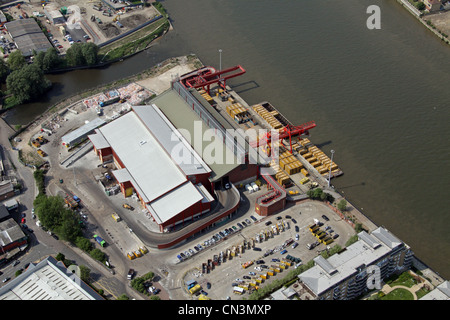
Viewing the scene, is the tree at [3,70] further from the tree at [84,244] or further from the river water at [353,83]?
the tree at [84,244]

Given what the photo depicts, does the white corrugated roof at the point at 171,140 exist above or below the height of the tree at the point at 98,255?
above

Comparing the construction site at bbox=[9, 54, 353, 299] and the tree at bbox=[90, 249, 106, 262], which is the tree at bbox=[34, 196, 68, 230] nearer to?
the construction site at bbox=[9, 54, 353, 299]

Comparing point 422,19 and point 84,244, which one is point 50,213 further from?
point 422,19

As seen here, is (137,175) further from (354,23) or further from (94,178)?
(354,23)

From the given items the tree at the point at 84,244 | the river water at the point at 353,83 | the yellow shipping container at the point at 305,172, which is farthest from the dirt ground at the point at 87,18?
the yellow shipping container at the point at 305,172

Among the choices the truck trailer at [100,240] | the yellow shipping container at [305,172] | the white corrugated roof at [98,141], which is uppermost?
the yellow shipping container at [305,172]

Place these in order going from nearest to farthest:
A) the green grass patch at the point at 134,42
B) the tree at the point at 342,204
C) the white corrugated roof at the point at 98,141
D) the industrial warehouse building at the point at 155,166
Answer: the industrial warehouse building at the point at 155,166 < the tree at the point at 342,204 < the white corrugated roof at the point at 98,141 < the green grass patch at the point at 134,42

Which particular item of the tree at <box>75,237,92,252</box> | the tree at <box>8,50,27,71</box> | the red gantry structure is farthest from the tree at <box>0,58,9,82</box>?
the tree at <box>75,237,92,252</box>

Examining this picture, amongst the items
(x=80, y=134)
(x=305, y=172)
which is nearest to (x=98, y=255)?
(x=80, y=134)
